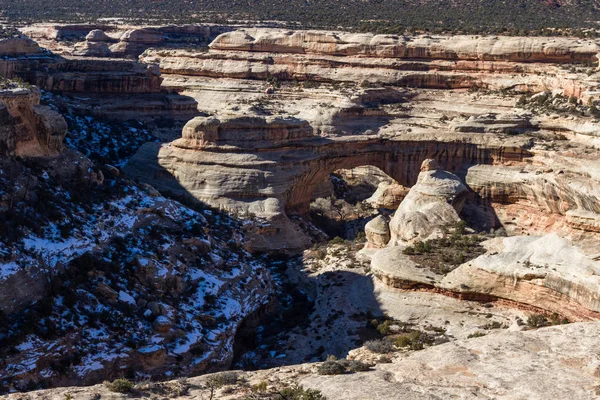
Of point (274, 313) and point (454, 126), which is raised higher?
point (454, 126)

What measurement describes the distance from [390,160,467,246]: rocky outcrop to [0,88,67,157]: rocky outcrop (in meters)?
12.6

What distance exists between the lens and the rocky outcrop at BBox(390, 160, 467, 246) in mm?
36750

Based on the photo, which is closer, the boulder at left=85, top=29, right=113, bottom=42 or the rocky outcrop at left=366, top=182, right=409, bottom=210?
the rocky outcrop at left=366, top=182, right=409, bottom=210

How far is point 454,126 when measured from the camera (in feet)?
165

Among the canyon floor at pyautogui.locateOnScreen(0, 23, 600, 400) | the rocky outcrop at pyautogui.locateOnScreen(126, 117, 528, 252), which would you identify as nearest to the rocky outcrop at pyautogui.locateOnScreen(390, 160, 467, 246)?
the canyon floor at pyautogui.locateOnScreen(0, 23, 600, 400)

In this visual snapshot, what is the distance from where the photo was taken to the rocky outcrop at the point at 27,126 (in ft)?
102

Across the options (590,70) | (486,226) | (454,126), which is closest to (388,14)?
(590,70)

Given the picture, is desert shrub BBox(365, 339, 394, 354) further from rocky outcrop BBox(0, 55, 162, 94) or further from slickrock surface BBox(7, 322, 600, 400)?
rocky outcrop BBox(0, 55, 162, 94)

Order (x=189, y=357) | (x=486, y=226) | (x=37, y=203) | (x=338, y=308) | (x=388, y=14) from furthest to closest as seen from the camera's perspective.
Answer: (x=388, y=14) < (x=486, y=226) < (x=338, y=308) < (x=37, y=203) < (x=189, y=357)

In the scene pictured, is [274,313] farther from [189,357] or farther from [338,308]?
[189,357]

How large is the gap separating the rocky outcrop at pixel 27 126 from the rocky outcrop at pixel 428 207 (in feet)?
41.3

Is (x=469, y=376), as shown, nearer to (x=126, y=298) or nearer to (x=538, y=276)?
(x=538, y=276)

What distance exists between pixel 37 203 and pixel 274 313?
8.86 m

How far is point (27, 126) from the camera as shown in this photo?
106 feet
